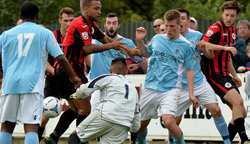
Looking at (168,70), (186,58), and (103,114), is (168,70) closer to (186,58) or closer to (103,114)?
(186,58)

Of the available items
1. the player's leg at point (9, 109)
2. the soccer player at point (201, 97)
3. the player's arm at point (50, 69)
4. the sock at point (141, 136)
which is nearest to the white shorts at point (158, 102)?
the sock at point (141, 136)

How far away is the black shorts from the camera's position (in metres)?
8.85

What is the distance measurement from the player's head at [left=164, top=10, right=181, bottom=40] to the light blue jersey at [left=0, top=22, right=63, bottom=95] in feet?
7.13

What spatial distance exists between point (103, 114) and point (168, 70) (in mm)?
1511

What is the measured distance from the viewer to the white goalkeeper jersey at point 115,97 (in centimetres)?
714

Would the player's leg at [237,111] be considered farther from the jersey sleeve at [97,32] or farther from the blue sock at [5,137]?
the blue sock at [5,137]

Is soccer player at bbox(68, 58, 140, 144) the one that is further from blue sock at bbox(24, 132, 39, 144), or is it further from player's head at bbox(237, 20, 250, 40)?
player's head at bbox(237, 20, 250, 40)

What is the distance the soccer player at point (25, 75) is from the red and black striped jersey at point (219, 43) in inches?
124

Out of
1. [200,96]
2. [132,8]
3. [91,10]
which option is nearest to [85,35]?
[91,10]

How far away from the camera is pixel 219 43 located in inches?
354

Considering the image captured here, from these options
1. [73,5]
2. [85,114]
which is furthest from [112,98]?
[73,5]

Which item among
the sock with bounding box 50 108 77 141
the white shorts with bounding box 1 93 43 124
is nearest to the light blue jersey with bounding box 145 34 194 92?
the sock with bounding box 50 108 77 141

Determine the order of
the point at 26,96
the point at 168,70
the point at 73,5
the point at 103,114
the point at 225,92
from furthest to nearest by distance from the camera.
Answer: the point at 73,5 → the point at 225,92 → the point at 168,70 → the point at 103,114 → the point at 26,96

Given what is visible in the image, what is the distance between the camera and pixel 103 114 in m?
7.15
